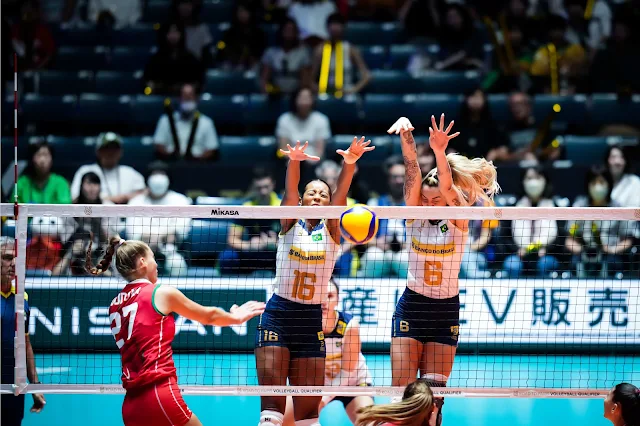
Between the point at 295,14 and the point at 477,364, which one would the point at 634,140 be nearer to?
the point at 477,364

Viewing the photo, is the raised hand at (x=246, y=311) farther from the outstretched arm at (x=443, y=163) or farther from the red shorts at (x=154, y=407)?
the outstretched arm at (x=443, y=163)

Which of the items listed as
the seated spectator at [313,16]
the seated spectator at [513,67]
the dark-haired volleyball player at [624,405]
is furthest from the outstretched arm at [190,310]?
the seated spectator at [313,16]

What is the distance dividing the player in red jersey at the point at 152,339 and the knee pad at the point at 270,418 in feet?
2.81

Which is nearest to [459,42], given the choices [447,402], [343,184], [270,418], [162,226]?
[162,226]

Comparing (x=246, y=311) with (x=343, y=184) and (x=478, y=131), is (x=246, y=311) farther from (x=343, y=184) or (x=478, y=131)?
(x=478, y=131)

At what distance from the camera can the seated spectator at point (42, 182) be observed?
1171 centimetres

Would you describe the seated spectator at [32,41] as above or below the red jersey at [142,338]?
above

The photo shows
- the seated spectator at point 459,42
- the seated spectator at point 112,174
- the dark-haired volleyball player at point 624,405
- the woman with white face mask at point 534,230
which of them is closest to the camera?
the dark-haired volleyball player at point 624,405

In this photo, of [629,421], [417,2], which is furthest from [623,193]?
[629,421]

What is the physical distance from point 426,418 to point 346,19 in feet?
39.2

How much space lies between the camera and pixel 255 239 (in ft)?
35.8

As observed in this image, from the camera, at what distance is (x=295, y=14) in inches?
619

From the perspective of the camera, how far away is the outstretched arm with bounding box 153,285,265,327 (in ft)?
19.1

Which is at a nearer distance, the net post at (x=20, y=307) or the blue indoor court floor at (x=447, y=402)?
the net post at (x=20, y=307)
